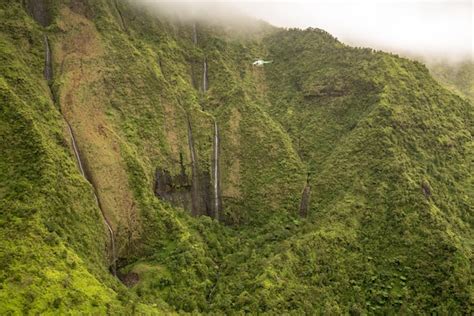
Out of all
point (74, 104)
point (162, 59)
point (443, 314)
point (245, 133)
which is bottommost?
point (443, 314)

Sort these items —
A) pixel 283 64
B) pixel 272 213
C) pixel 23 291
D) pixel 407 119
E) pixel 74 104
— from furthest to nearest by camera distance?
pixel 283 64, pixel 407 119, pixel 272 213, pixel 74 104, pixel 23 291

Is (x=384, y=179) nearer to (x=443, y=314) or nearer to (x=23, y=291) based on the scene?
(x=443, y=314)

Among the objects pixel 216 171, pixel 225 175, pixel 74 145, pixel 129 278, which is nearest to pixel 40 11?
pixel 74 145

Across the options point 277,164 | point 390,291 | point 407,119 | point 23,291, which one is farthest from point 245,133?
point 23,291

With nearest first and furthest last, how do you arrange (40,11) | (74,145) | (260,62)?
(74,145), (40,11), (260,62)

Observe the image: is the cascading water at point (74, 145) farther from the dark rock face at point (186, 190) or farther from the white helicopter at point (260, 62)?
the white helicopter at point (260, 62)

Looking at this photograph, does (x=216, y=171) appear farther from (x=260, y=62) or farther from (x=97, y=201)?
(x=260, y=62)
